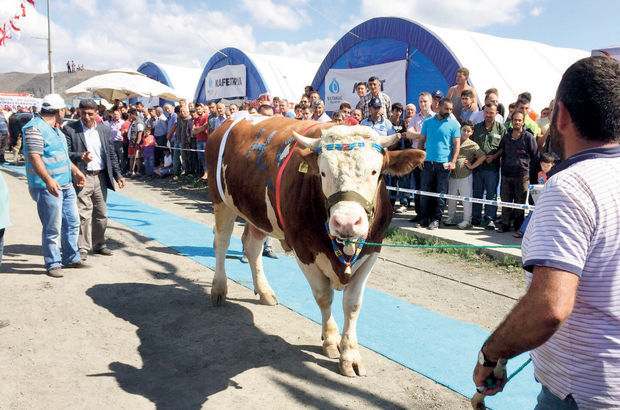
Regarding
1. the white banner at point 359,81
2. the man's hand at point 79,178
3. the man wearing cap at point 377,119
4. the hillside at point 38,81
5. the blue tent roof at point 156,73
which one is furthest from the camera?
the hillside at point 38,81

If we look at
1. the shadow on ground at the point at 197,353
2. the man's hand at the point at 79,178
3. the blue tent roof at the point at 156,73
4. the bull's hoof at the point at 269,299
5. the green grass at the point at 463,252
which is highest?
the blue tent roof at the point at 156,73

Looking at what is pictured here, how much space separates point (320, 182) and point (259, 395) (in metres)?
1.44

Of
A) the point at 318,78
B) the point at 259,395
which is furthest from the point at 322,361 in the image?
the point at 318,78

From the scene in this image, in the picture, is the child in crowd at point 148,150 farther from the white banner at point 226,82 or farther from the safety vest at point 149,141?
the white banner at point 226,82

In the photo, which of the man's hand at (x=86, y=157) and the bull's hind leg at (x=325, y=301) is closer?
the bull's hind leg at (x=325, y=301)

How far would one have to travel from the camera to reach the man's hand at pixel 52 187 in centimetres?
490

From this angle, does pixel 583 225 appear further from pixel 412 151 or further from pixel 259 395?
pixel 259 395

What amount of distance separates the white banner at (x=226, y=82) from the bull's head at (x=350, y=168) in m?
17.9

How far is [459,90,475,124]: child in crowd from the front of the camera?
25.9ft

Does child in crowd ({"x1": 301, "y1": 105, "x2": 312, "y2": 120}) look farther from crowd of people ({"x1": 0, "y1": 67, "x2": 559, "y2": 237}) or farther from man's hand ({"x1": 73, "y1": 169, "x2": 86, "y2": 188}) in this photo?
man's hand ({"x1": 73, "y1": 169, "x2": 86, "y2": 188})

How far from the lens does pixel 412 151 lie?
3.09 meters

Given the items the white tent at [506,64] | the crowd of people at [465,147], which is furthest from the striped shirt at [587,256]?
the white tent at [506,64]

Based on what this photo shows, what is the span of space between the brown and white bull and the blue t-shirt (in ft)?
11.7

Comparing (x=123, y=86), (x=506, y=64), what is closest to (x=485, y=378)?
(x=506, y=64)
